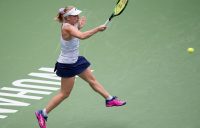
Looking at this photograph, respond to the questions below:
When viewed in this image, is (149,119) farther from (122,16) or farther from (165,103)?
(122,16)

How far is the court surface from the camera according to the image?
7641 mm

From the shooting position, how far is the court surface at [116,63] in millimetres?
7641

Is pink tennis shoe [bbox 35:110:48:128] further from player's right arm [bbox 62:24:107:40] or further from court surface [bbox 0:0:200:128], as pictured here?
player's right arm [bbox 62:24:107:40]

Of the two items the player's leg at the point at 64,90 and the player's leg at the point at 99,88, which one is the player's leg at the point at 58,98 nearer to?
the player's leg at the point at 64,90

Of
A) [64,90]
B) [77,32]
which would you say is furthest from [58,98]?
[77,32]

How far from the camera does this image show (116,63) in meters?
9.09

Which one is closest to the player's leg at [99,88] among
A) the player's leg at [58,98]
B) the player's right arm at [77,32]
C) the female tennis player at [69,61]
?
the female tennis player at [69,61]

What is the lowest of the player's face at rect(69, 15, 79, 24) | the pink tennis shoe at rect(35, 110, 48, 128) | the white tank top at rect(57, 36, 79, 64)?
the pink tennis shoe at rect(35, 110, 48, 128)

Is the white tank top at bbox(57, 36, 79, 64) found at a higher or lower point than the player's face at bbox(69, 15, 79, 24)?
lower

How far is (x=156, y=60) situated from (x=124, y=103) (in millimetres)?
1756

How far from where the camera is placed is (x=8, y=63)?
9.45 metres

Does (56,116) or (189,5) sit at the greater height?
(189,5)

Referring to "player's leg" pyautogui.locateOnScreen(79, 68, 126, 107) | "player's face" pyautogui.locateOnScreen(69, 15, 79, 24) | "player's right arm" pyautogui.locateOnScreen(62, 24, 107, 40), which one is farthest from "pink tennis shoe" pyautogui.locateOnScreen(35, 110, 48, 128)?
"player's face" pyautogui.locateOnScreen(69, 15, 79, 24)


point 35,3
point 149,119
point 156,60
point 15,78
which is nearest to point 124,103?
point 149,119
